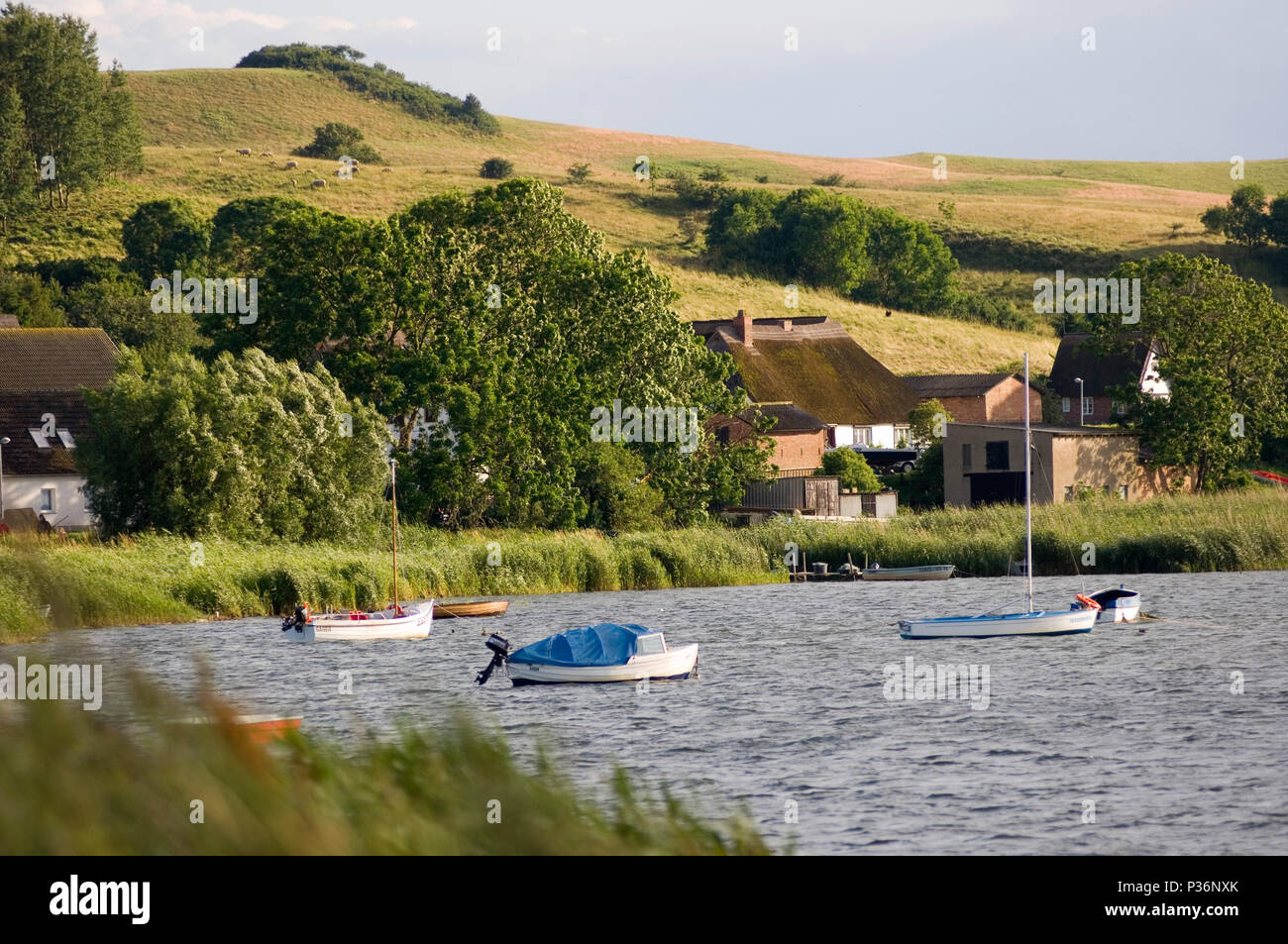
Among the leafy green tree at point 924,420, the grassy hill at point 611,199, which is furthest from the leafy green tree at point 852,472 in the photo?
the grassy hill at point 611,199

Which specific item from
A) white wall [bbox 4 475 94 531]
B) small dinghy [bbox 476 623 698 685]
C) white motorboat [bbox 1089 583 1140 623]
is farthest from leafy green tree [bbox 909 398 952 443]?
small dinghy [bbox 476 623 698 685]

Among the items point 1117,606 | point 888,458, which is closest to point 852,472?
point 888,458

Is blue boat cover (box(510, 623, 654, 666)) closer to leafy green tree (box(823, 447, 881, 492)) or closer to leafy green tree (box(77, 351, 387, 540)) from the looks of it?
leafy green tree (box(77, 351, 387, 540))

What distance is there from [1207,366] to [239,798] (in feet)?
245

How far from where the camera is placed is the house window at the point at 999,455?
240ft

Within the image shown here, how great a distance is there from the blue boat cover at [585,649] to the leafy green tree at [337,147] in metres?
136

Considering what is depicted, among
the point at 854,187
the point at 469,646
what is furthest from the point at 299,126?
the point at 469,646

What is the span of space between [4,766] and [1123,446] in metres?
73.4

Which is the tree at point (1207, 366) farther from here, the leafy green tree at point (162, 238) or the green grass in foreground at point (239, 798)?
the green grass in foreground at point (239, 798)

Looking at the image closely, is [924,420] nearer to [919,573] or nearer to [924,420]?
[924,420]

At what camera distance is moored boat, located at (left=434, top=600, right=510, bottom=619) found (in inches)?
1918

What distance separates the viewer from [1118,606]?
151ft

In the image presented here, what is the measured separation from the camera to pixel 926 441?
90750 mm
